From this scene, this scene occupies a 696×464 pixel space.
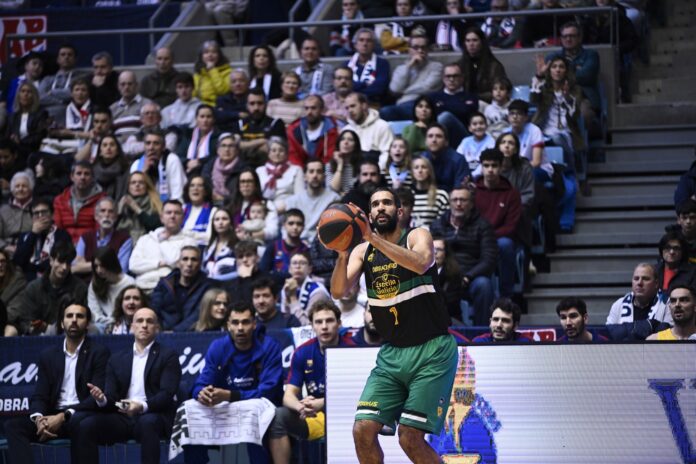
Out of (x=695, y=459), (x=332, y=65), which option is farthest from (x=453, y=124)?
(x=695, y=459)

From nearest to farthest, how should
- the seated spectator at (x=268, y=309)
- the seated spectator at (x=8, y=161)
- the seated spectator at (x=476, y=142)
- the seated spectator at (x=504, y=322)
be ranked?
the seated spectator at (x=504, y=322)
the seated spectator at (x=268, y=309)
the seated spectator at (x=476, y=142)
the seated spectator at (x=8, y=161)

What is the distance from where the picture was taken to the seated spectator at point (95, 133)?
1586cm

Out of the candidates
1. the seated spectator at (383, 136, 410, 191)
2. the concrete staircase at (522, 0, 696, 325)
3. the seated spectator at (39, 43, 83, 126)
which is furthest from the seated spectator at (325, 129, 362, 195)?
the seated spectator at (39, 43, 83, 126)

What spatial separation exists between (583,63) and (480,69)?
122 centimetres

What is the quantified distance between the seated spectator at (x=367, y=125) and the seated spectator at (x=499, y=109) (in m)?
1.16

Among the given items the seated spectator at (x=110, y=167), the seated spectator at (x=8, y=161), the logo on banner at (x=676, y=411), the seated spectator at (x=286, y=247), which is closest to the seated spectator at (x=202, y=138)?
the seated spectator at (x=110, y=167)

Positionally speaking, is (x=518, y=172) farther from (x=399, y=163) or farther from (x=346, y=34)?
(x=346, y=34)

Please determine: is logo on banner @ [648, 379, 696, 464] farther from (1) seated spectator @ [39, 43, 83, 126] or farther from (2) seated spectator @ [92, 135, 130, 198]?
(1) seated spectator @ [39, 43, 83, 126]

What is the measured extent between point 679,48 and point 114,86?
24.8 ft

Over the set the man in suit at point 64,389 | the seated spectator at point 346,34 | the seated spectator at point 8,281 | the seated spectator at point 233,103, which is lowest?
the man in suit at point 64,389

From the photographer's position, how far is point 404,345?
325 inches

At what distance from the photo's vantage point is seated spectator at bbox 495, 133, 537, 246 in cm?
1325

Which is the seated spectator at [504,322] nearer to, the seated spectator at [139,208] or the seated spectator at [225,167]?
the seated spectator at [225,167]

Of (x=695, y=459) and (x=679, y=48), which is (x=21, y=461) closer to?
(x=695, y=459)
